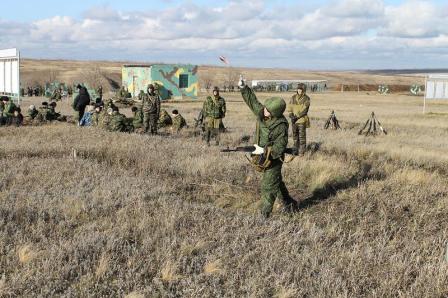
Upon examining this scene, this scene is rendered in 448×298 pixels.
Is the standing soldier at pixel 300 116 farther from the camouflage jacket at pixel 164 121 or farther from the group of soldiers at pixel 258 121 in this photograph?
the camouflage jacket at pixel 164 121

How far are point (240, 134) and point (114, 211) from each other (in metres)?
9.24

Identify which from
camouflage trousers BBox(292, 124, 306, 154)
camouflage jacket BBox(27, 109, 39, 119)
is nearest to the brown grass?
camouflage trousers BBox(292, 124, 306, 154)

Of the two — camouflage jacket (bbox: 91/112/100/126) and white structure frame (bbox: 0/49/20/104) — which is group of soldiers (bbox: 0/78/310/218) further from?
white structure frame (bbox: 0/49/20/104)

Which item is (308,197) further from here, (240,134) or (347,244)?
(240,134)

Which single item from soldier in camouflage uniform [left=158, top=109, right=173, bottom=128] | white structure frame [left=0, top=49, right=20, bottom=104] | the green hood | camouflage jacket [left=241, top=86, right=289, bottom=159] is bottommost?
soldier in camouflage uniform [left=158, top=109, right=173, bottom=128]

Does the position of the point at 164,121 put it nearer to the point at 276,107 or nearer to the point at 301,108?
the point at 301,108

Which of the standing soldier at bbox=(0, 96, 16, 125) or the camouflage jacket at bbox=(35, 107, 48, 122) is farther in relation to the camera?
the camouflage jacket at bbox=(35, 107, 48, 122)

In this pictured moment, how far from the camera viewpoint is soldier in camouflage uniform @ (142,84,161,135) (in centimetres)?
1404

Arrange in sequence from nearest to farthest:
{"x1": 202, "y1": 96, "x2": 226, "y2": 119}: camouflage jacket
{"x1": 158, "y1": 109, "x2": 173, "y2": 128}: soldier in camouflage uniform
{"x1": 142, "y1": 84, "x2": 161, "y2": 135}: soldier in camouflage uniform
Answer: {"x1": 202, "y1": 96, "x2": 226, "y2": 119}: camouflage jacket < {"x1": 142, "y1": 84, "x2": 161, "y2": 135}: soldier in camouflage uniform < {"x1": 158, "y1": 109, "x2": 173, "y2": 128}: soldier in camouflage uniform

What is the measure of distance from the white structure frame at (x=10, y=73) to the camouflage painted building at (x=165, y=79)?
44.4ft

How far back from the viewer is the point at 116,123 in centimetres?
1451

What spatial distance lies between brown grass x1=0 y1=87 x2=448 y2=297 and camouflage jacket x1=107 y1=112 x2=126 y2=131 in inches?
155

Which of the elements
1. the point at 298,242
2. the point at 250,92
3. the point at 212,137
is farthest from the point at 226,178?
the point at 212,137

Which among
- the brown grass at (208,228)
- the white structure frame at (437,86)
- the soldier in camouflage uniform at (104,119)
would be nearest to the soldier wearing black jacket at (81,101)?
the soldier in camouflage uniform at (104,119)
